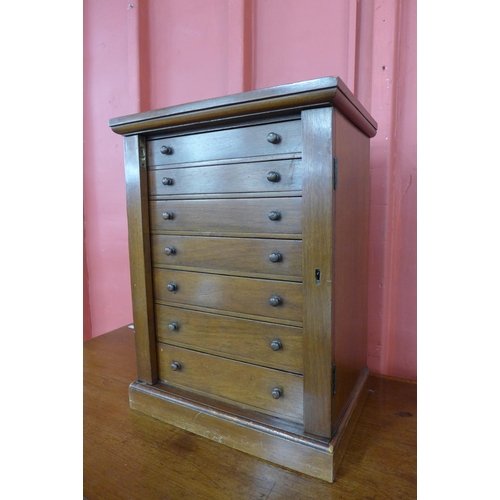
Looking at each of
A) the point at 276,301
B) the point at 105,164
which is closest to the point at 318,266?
the point at 276,301

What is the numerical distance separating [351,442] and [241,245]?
655 millimetres

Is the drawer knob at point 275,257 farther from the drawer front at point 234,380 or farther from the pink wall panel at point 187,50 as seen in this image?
the pink wall panel at point 187,50

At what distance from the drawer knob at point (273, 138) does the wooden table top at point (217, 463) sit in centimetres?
87

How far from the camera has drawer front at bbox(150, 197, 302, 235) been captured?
3.08ft

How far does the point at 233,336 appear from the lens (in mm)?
1073

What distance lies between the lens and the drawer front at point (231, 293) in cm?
96

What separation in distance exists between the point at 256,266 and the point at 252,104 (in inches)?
16.9

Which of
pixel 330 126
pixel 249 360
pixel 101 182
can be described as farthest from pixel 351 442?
pixel 101 182

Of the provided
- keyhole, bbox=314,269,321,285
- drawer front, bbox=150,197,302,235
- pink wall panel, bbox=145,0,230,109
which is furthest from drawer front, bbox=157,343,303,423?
pink wall panel, bbox=145,0,230,109

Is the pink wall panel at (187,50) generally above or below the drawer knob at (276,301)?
above

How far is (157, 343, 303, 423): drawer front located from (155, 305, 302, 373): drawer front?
3cm

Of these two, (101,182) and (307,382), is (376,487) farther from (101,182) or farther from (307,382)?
(101,182)

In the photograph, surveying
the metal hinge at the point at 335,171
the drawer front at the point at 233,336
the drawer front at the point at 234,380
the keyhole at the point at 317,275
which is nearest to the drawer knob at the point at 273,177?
the metal hinge at the point at 335,171

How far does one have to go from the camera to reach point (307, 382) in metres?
0.94
